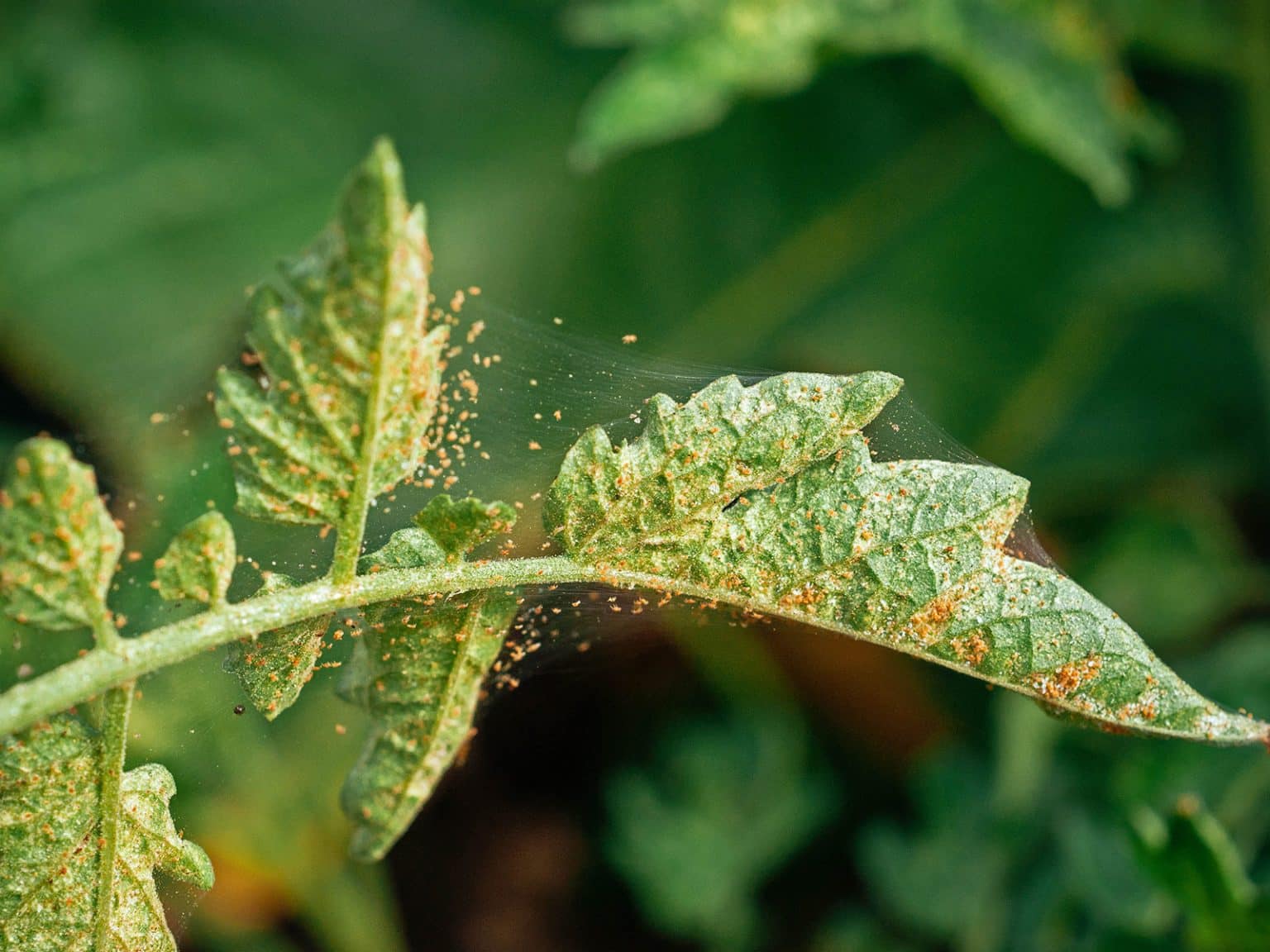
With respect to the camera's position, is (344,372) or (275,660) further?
(275,660)

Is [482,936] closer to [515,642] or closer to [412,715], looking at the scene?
[515,642]

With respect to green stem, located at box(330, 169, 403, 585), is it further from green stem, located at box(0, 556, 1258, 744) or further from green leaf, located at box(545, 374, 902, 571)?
green leaf, located at box(545, 374, 902, 571)

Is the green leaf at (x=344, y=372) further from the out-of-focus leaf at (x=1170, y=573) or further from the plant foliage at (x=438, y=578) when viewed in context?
the out-of-focus leaf at (x=1170, y=573)

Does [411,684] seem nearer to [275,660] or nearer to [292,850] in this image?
[275,660]

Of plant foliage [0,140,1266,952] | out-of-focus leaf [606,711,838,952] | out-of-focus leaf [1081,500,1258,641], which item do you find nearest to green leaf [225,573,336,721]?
plant foliage [0,140,1266,952]

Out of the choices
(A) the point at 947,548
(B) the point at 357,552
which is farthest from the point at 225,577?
(A) the point at 947,548

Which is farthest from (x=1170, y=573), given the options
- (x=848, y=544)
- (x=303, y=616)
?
(x=303, y=616)

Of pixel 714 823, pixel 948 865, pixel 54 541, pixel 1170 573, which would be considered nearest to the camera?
pixel 54 541
